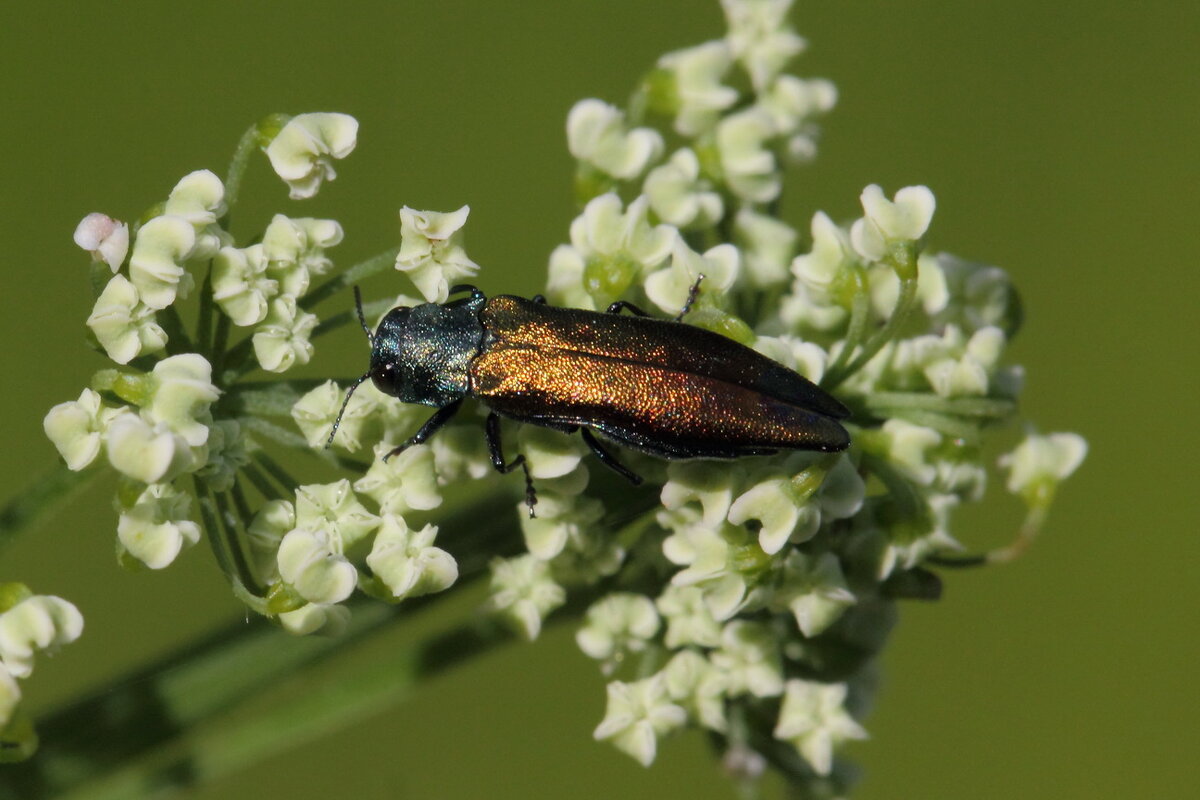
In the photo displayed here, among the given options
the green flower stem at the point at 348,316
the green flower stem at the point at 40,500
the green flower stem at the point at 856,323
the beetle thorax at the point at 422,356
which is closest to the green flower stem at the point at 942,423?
the green flower stem at the point at 856,323

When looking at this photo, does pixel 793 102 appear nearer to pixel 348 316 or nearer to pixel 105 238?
pixel 348 316

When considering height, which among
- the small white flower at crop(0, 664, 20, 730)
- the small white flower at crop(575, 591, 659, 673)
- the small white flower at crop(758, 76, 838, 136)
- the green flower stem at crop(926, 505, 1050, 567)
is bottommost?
the small white flower at crop(575, 591, 659, 673)

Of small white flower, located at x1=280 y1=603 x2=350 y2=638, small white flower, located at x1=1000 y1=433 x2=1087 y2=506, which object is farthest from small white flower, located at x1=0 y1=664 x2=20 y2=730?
small white flower, located at x1=1000 y1=433 x2=1087 y2=506

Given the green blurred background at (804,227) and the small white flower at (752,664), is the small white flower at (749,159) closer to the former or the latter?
the small white flower at (752,664)

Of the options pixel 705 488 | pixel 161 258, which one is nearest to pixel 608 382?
pixel 705 488

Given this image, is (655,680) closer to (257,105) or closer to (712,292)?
(712,292)

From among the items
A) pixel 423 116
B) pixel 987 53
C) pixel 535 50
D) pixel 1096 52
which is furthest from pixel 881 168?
pixel 423 116

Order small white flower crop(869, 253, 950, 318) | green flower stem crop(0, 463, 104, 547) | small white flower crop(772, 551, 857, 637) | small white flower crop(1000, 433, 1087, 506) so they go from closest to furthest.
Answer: green flower stem crop(0, 463, 104, 547)
small white flower crop(772, 551, 857, 637)
small white flower crop(869, 253, 950, 318)
small white flower crop(1000, 433, 1087, 506)

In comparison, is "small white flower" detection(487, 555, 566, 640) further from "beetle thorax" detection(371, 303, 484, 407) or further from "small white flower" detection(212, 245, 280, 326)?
"small white flower" detection(212, 245, 280, 326)
